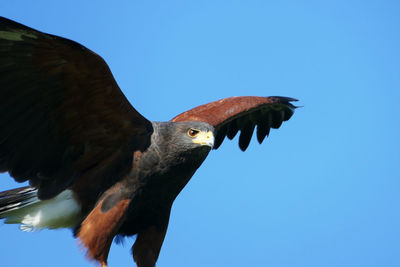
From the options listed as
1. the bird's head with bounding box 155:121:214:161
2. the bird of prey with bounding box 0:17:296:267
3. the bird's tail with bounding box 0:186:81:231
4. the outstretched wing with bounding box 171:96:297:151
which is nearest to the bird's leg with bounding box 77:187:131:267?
the bird of prey with bounding box 0:17:296:267

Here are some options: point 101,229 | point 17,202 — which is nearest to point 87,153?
point 101,229

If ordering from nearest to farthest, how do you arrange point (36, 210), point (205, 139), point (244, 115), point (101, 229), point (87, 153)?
point (101, 229)
point (205, 139)
point (87, 153)
point (36, 210)
point (244, 115)

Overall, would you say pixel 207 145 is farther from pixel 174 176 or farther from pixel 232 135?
pixel 232 135

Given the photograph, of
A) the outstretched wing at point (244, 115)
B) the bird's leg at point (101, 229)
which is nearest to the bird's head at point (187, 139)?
the bird's leg at point (101, 229)

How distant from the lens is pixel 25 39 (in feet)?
20.3

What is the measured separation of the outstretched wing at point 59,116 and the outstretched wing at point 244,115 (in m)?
1.34

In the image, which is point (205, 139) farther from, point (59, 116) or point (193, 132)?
point (59, 116)

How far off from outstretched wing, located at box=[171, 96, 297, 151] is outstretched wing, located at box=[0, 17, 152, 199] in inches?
52.7

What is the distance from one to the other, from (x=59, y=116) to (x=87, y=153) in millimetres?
568

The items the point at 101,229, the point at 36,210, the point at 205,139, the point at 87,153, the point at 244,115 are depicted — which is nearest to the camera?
the point at 101,229

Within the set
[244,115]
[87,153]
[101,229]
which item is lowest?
[101,229]

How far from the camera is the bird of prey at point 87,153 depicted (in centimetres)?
646

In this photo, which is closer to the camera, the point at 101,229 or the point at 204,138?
the point at 101,229

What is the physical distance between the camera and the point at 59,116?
6.73 metres
